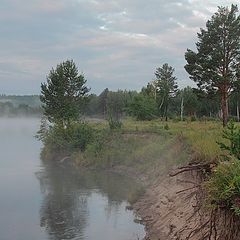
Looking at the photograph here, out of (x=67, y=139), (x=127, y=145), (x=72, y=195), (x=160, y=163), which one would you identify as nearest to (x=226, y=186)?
(x=72, y=195)

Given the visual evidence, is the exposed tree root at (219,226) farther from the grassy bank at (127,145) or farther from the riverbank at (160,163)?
the grassy bank at (127,145)

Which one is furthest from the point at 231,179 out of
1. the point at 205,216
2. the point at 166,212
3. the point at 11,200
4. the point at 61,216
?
the point at 11,200

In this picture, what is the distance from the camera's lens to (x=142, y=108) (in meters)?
78.9

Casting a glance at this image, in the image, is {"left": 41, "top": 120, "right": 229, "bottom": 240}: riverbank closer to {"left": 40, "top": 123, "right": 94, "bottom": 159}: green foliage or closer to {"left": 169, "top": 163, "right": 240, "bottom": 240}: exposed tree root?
{"left": 169, "top": 163, "right": 240, "bottom": 240}: exposed tree root

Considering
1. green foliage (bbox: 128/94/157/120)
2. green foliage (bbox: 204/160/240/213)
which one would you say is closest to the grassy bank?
green foliage (bbox: 204/160/240/213)

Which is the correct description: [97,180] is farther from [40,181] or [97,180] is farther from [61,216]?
[61,216]

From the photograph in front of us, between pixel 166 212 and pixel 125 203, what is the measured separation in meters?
7.48

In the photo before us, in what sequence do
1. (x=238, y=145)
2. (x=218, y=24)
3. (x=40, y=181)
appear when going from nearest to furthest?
1. (x=238, y=145)
2. (x=40, y=181)
3. (x=218, y=24)

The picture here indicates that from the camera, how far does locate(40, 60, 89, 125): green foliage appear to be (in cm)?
5731

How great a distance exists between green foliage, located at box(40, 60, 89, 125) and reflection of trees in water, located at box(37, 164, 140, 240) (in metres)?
9.63

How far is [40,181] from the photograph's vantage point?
39625 millimetres

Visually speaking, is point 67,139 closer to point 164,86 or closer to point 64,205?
point 64,205

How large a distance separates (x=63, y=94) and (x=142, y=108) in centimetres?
2407

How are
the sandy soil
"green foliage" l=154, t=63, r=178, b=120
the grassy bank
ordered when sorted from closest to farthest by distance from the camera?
the sandy soil → the grassy bank → "green foliage" l=154, t=63, r=178, b=120
